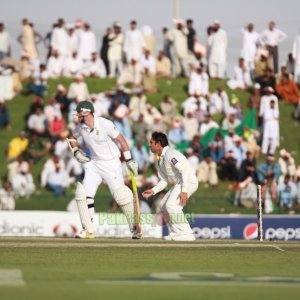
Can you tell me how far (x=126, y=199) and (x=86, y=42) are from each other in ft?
59.4

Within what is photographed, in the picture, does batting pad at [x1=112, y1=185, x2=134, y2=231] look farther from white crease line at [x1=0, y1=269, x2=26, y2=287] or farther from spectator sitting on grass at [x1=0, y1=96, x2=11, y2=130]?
spectator sitting on grass at [x1=0, y1=96, x2=11, y2=130]

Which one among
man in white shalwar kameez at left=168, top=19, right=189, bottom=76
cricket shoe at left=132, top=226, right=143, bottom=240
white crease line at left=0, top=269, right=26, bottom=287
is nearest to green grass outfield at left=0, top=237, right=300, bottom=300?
white crease line at left=0, top=269, right=26, bottom=287

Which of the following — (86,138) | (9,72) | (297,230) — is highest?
(9,72)

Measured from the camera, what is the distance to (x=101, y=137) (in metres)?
19.2

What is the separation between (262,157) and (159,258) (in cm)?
1975

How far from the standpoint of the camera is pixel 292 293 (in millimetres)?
10539

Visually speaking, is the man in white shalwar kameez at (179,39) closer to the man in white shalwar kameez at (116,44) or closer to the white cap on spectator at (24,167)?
the man in white shalwar kameez at (116,44)

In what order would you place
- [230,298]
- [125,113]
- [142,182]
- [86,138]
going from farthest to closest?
1. [125,113]
2. [142,182]
3. [86,138]
4. [230,298]

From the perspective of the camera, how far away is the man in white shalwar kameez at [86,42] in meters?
37.2

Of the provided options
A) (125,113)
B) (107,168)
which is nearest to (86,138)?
(107,168)

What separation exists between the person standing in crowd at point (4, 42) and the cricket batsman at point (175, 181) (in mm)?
17825

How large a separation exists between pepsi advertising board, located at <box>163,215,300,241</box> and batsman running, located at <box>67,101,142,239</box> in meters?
9.27

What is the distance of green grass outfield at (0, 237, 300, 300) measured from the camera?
10.4 metres

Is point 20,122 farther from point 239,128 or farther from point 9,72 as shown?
point 239,128
